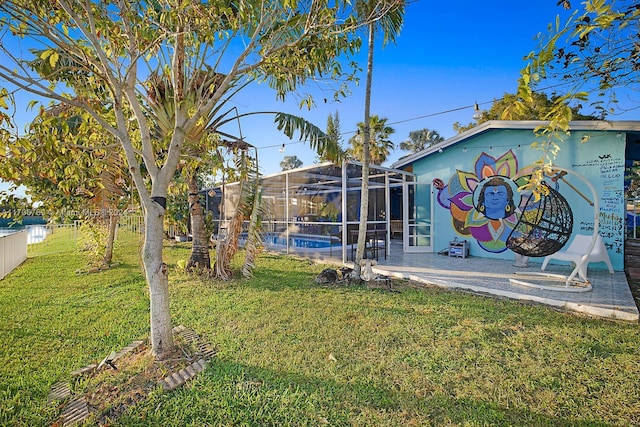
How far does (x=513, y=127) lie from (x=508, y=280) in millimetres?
5078

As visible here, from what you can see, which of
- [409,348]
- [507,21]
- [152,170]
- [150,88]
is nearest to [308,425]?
[409,348]

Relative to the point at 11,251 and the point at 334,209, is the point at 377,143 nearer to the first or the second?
the point at 334,209

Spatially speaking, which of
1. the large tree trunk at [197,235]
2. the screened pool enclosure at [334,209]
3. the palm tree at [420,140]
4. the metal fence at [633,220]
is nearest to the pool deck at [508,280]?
the screened pool enclosure at [334,209]

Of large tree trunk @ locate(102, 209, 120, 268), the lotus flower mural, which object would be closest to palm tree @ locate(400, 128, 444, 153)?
the lotus flower mural

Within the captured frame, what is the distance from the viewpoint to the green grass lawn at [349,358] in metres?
3.01

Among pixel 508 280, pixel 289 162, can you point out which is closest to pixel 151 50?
pixel 508 280

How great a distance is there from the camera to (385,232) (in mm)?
11391

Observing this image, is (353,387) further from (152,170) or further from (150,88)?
(150,88)

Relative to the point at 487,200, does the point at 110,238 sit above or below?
below

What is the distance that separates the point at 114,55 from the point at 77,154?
58.4 inches

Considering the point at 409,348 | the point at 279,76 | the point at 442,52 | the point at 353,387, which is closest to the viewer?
the point at 353,387

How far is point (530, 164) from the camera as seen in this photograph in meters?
9.04

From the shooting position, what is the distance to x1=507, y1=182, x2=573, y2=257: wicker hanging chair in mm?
7539

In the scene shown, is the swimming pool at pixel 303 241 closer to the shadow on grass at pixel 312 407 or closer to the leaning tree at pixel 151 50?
the leaning tree at pixel 151 50
